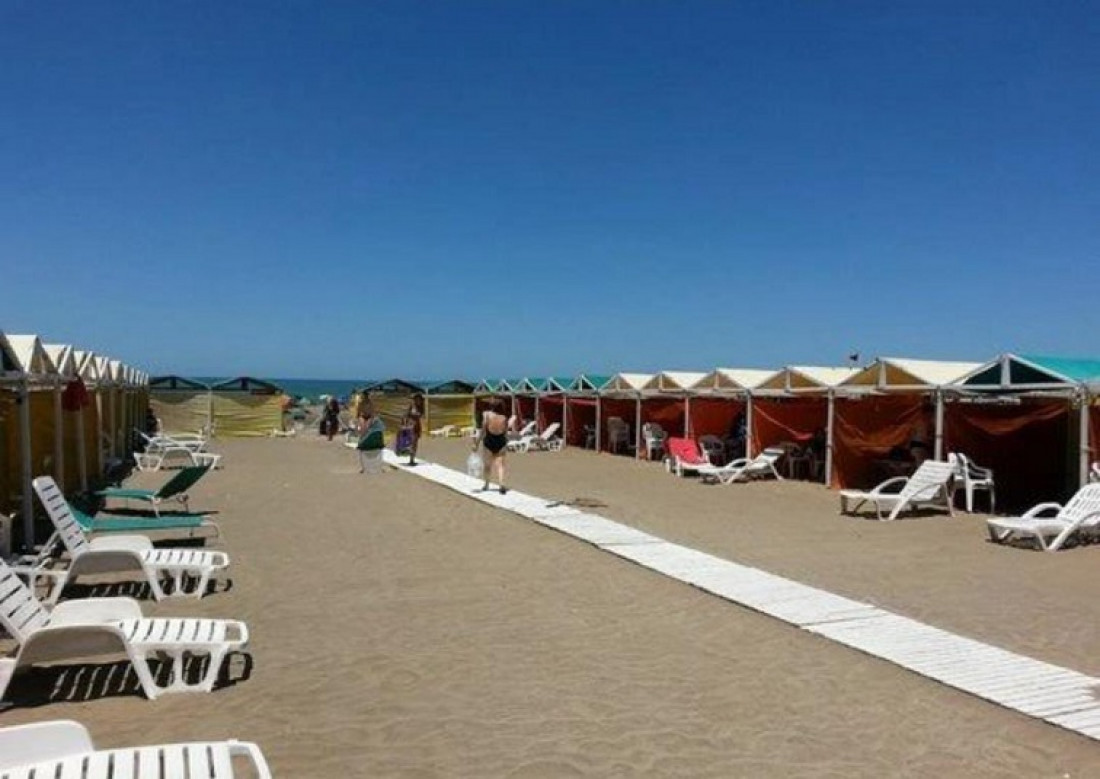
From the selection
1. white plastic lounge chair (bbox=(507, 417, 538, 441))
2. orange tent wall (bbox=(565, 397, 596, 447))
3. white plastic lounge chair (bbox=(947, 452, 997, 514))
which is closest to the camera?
white plastic lounge chair (bbox=(947, 452, 997, 514))

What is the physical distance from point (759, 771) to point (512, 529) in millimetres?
7655

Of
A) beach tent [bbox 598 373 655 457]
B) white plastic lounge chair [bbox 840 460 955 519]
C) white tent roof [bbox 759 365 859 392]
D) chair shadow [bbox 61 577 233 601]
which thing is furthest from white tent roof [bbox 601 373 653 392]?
chair shadow [bbox 61 577 233 601]

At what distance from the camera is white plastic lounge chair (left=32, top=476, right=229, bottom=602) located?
24.5 ft

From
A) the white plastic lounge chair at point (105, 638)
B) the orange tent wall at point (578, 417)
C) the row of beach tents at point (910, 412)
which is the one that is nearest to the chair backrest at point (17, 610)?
the white plastic lounge chair at point (105, 638)

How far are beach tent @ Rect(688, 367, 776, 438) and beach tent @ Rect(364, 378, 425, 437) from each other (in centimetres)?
1564

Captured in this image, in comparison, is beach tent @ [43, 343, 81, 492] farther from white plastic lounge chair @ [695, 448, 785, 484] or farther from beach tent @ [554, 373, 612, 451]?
beach tent @ [554, 373, 612, 451]

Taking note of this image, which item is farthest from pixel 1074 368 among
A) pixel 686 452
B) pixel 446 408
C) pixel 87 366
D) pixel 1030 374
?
pixel 446 408

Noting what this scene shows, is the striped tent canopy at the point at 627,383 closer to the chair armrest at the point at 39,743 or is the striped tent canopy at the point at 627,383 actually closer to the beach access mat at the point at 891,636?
the beach access mat at the point at 891,636

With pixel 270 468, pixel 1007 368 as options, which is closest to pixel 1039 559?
pixel 1007 368

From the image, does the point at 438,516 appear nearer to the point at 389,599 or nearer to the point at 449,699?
the point at 389,599

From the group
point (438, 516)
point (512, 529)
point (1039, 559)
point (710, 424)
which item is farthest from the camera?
point (710, 424)

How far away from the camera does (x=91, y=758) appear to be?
335 centimetres

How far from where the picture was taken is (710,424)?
23.2 m

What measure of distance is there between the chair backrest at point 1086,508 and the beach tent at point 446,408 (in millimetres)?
27478
